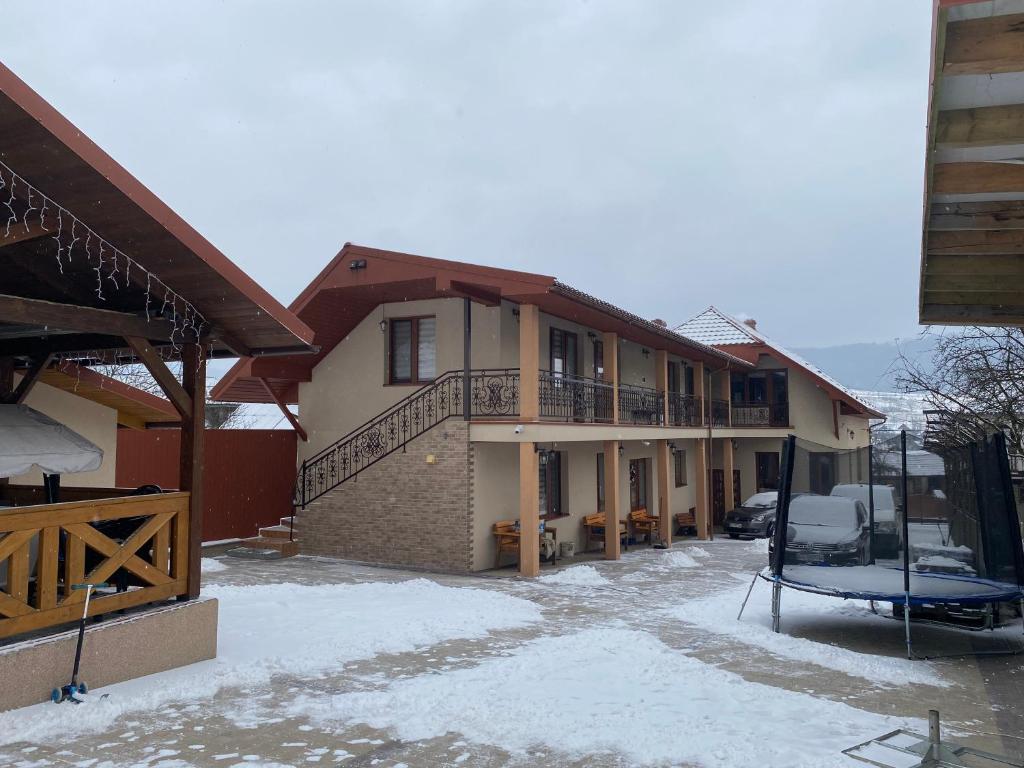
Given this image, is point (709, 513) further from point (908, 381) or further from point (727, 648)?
point (727, 648)

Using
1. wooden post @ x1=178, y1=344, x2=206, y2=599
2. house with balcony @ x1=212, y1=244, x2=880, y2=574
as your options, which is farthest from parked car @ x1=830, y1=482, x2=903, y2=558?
wooden post @ x1=178, y1=344, x2=206, y2=599

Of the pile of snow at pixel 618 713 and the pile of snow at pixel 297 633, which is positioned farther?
the pile of snow at pixel 297 633

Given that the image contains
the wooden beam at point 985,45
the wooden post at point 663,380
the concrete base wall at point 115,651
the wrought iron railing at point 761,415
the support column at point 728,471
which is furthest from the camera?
the wrought iron railing at point 761,415

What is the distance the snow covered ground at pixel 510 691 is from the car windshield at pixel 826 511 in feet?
4.49

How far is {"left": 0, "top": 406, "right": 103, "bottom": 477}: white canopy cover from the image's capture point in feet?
22.0

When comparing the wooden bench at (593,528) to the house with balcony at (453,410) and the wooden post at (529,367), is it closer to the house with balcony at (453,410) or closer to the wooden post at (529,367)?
the house with balcony at (453,410)

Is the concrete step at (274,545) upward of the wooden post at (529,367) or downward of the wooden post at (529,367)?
downward

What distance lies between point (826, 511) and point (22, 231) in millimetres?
11484

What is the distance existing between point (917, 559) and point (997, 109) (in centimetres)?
765

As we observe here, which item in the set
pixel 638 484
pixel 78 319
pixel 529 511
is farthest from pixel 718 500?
pixel 78 319

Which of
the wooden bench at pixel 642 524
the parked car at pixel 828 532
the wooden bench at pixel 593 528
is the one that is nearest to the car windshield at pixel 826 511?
the parked car at pixel 828 532

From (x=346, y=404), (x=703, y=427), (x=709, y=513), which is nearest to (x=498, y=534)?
(x=346, y=404)

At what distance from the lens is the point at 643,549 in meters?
19.3

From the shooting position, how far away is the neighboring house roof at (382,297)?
1381 centimetres
